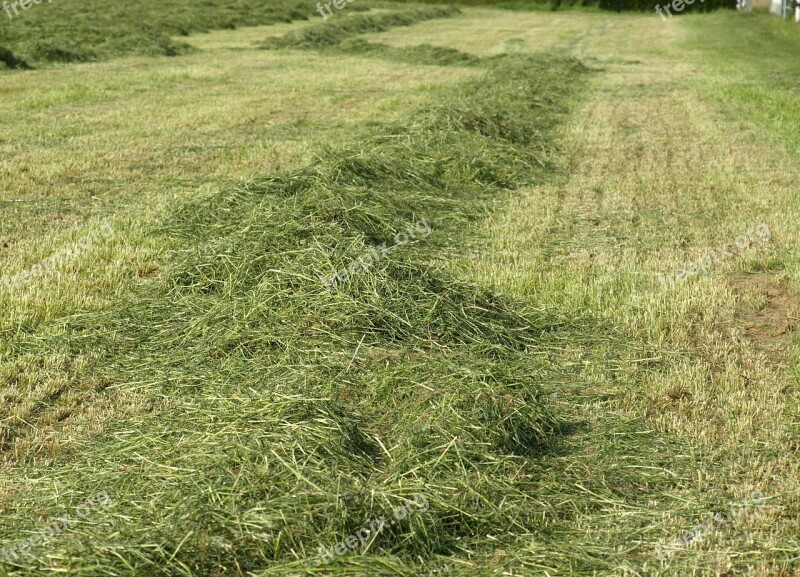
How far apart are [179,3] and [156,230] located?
33558mm

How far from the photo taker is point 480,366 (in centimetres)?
552

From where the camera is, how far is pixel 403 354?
568 centimetres

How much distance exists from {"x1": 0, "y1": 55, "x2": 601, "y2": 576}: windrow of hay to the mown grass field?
0.06 ft

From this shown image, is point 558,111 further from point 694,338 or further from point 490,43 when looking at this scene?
point 490,43

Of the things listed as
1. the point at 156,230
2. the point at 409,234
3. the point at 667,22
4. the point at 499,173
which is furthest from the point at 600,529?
the point at 667,22
